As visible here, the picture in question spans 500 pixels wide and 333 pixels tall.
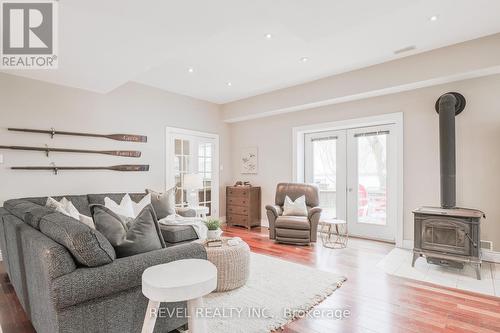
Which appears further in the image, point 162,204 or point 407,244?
point 407,244

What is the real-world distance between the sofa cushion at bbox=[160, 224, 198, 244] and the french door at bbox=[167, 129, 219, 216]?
1617 mm


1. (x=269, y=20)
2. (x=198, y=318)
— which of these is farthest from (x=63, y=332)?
(x=269, y=20)

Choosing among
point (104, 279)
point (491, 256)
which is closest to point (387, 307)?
point (491, 256)

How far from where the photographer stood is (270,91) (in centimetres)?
549

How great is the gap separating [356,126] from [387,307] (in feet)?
10.5

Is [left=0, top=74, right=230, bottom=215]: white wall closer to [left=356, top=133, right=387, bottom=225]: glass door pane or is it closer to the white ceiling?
the white ceiling

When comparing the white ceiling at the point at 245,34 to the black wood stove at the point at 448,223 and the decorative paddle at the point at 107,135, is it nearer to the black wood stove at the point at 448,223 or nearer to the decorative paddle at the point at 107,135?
the decorative paddle at the point at 107,135

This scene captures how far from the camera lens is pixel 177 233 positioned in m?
3.34

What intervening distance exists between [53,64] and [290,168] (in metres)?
4.19

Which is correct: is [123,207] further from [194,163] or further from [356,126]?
[356,126]

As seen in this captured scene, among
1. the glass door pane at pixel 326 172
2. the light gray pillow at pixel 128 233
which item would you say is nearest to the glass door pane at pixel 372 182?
the glass door pane at pixel 326 172

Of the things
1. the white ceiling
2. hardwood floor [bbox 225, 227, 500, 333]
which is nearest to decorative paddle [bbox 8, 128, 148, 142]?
the white ceiling

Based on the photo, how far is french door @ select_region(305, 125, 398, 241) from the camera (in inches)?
179

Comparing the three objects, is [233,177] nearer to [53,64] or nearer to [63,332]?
[53,64]
